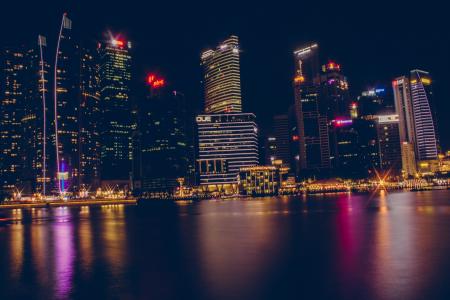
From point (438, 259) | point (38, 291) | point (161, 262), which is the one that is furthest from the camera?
point (161, 262)

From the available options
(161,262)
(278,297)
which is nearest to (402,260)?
(278,297)

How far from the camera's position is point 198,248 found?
32.3m

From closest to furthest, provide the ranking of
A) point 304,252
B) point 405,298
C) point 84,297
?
point 405,298, point 84,297, point 304,252

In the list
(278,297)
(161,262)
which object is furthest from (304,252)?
(278,297)

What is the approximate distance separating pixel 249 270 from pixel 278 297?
19.1 ft

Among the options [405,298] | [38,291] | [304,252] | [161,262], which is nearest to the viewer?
[405,298]

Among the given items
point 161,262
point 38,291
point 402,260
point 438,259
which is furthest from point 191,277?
point 438,259

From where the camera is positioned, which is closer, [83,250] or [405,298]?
[405,298]

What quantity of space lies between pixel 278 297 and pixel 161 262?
11149mm

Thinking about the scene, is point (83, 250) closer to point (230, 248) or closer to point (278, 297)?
point (230, 248)

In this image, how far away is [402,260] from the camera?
2411 cm

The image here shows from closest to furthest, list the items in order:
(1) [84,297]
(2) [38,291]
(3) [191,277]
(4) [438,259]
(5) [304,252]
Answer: (1) [84,297] < (2) [38,291] < (3) [191,277] < (4) [438,259] < (5) [304,252]

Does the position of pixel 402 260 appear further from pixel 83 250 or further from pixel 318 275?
pixel 83 250

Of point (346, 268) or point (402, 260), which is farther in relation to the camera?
point (402, 260)
